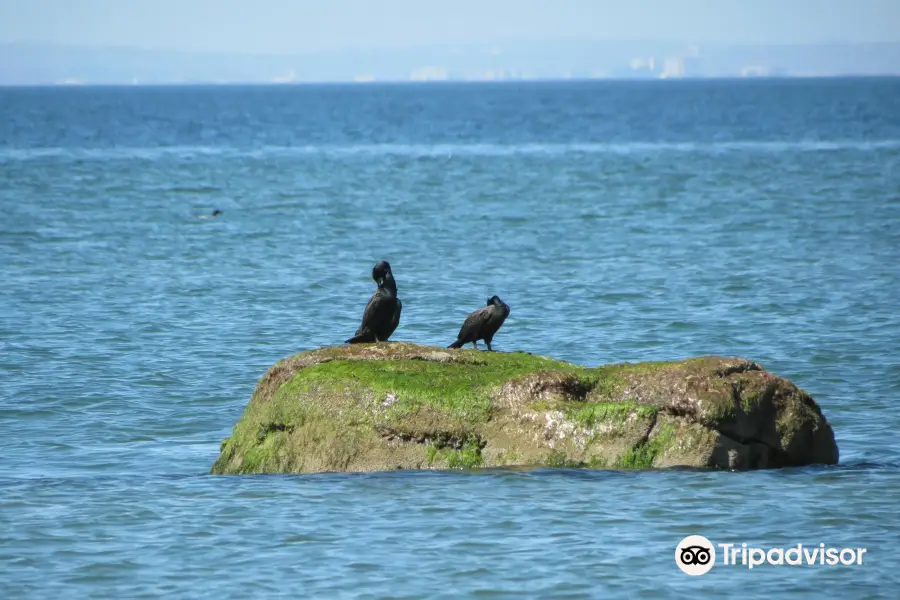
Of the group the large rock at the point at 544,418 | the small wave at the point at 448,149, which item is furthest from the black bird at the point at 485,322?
the small wave at the point at 448,149

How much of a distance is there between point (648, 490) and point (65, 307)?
1678 cm

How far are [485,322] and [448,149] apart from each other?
236ft

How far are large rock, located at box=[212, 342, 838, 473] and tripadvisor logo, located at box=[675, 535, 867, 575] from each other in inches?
65.3

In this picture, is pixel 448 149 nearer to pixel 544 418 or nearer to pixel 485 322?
pixel 485 322

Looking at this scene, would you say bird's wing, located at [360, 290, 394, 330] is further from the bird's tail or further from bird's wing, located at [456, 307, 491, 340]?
bird's wing, located at [456, 307, 491, 340]

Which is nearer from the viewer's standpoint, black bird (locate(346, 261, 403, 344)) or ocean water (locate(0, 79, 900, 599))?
ocean water (locate(0, 79, 900, 599))

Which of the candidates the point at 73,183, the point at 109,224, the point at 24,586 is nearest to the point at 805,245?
the point at 109,224

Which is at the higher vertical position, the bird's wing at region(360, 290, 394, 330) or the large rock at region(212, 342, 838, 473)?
the bird's wing at region(360, 290, 394, 330)

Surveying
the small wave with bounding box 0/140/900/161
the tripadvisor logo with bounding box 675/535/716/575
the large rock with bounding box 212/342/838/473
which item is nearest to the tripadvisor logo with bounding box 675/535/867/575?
the tripadvisor logo with bounding box 675/535/716/575

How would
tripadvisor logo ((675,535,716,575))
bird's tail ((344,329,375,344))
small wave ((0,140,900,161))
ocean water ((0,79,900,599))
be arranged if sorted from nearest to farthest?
1. tripadvisor logo ((675,535,716,575))
2. ocean water ((0,79,900,599))
3. bird's tail ((344,329,375,344))
4. small wave ((0,140,900,161))

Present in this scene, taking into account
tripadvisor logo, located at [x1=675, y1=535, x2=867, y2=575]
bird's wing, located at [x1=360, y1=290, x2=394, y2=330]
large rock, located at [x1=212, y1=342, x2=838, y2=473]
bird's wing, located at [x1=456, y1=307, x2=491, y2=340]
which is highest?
bird's wing, located at [x1=360, y1=290, x2=394, y2=330]

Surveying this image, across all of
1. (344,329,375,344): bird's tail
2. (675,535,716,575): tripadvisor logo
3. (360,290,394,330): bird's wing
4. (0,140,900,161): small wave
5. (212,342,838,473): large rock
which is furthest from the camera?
(0,140,900,161): small wave

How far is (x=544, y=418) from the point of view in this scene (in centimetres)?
1260

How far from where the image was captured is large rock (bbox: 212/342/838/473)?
12594mm
